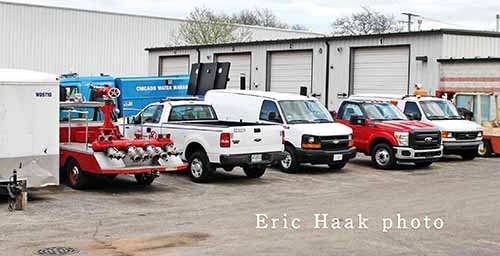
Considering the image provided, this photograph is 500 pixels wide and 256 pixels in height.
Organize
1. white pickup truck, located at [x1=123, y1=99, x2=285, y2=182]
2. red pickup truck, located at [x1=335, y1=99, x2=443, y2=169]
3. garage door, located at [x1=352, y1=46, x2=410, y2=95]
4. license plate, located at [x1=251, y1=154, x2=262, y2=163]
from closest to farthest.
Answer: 1. white pickup truck, located at [x1=123, y1=99, x2=285, y2=182]
2. license plate, located at [x1=251, y1=154, x2=262, y2=163]
3. red pickup truck, located at [x1=335, y1=99, x2=443, y2=169]
4. garage door, located at [x1=352, y1=46, x2=410, y2=95]

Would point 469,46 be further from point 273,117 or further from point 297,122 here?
point 273,117

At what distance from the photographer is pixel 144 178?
15211 mm

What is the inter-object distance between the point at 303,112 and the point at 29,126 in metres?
7.99

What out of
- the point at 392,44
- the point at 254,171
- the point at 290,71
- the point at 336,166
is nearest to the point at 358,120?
the point at 336,166

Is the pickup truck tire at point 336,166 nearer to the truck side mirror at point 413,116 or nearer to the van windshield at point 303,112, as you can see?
the van windshield at point 303,112

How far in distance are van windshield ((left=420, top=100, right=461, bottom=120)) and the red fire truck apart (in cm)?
947

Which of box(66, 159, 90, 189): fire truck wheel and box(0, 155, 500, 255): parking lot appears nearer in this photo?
box(0, 155, 500, 255): parking lot

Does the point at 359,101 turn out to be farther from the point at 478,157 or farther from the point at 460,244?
the point at 460,244

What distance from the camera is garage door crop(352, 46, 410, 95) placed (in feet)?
95.8

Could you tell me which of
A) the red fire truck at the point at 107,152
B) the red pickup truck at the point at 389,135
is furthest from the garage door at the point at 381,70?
the red fire truck at the point at 107,152

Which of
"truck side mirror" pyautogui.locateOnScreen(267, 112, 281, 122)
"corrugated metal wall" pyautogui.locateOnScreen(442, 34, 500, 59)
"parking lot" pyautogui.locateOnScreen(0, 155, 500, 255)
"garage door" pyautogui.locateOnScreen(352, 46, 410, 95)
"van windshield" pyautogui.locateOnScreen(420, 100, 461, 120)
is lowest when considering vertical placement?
"parking lot" pyautogui.locateOnScreen(0, 155, 500, 255)

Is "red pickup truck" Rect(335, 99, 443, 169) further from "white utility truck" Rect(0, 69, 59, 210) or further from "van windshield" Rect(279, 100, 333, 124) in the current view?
"white utility truck" Rect(0, 69, 59, 210)

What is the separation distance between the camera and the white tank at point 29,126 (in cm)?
1214

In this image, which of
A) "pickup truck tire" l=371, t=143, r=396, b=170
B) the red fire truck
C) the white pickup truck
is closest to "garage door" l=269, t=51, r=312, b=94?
"pickup truck tire" l=371, t=143, r=396, b=170
